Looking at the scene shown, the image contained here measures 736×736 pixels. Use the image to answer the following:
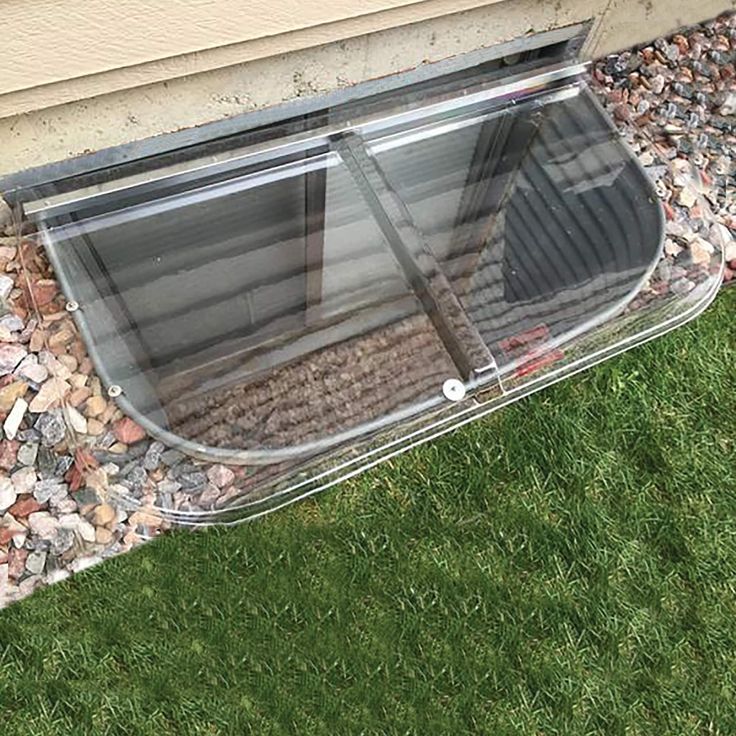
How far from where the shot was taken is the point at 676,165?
2.73m

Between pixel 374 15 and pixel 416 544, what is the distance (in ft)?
4.20

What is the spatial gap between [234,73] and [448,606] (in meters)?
→ 1.37

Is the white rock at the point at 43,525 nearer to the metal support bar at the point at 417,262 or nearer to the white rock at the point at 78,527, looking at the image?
the white rock at the point at 78,527

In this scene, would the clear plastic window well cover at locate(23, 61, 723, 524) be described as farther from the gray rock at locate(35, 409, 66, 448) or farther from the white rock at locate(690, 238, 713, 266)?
the gray rock at locate(35, 409, 66, 448)

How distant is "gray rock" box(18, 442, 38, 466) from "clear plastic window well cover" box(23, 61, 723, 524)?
8.7 inches

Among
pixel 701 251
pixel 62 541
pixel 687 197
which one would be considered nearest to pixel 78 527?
pixel 62 541

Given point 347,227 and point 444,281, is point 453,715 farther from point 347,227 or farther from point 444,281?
point 347,227

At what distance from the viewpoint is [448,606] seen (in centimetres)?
207

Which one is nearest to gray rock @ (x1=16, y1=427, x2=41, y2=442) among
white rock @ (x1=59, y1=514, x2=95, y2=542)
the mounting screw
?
white rock @ (x1=59, y1=514, x2=95, y2=542)

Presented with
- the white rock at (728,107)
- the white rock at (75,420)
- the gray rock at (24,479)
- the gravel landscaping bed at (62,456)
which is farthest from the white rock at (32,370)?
the white rock at (728,107)

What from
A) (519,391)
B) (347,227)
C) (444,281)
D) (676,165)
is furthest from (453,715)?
(676,165)

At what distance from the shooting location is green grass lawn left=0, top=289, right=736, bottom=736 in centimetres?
193

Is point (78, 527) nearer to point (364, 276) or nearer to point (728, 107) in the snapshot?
point (364, 276)

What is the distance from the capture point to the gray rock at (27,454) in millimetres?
2088
